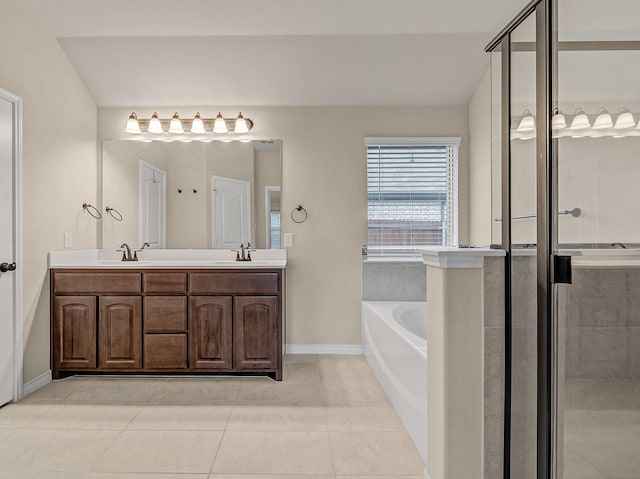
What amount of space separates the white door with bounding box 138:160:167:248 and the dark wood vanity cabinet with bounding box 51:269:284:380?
63cm

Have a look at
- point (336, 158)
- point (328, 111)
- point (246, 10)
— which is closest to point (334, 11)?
point (246, 10)

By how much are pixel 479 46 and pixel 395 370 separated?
242 centimetres

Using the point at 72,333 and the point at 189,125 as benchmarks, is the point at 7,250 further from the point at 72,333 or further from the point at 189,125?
the point at 189,125

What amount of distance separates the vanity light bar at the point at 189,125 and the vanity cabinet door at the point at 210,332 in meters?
1.47

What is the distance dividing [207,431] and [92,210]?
2220 millimetres

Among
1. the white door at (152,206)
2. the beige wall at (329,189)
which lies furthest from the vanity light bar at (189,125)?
the white door at (152,206)

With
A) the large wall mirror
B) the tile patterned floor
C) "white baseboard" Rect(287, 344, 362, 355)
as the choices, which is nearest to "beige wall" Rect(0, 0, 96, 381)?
the large wall mirror

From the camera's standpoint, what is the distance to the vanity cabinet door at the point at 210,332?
2.93 meters

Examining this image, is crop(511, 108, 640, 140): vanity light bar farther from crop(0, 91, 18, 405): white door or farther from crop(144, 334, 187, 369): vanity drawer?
crop(0, 91, 18, 405): white door

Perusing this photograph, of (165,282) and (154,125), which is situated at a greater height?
(154,125)

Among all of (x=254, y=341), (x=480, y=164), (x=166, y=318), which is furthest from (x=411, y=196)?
(x=166, y=318)

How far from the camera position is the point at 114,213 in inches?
139

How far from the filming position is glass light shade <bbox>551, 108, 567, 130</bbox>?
1.21 metres

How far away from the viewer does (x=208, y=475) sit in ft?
5.82
